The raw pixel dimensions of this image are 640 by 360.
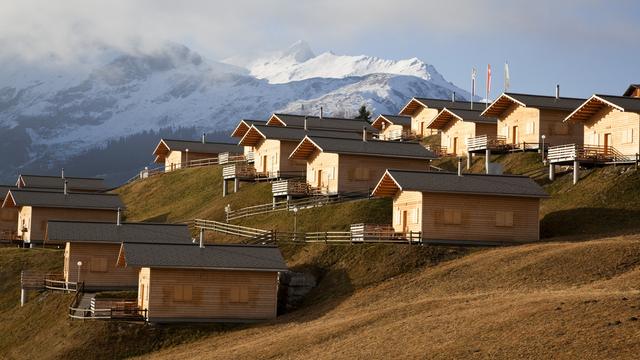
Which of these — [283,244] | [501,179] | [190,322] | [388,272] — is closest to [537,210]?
[501,179]

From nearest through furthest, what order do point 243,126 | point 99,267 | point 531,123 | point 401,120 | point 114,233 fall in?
point 99,267, point 114,233, point 531,123, point 243,126, point 401,120

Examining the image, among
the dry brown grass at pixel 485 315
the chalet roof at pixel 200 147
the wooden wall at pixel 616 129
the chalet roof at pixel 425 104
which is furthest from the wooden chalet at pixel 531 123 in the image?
the chalet roof at pixel 200 147

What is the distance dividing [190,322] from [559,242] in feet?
71.8

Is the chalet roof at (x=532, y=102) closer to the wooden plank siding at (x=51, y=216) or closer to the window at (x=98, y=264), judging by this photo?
the wooden plank siding at (x=51, y=216)

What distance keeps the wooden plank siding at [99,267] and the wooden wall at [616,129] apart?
32989 millimetres

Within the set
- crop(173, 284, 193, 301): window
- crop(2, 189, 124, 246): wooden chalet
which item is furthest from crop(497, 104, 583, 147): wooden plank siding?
crop(173, 284, 193, 301): window

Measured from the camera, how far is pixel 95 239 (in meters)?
84.1

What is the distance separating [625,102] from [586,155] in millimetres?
4446

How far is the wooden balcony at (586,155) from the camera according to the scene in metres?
84.6

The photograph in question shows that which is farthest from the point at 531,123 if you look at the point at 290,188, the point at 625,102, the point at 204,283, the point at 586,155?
the point at 204,283

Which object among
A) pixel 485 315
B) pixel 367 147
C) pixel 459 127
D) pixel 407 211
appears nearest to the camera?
pixel 485 315

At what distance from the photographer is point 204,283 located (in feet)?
235

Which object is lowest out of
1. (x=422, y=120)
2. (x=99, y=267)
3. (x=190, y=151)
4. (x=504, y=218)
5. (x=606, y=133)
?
(x=99, y=267)

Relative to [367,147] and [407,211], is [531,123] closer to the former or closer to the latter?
[367,147]
